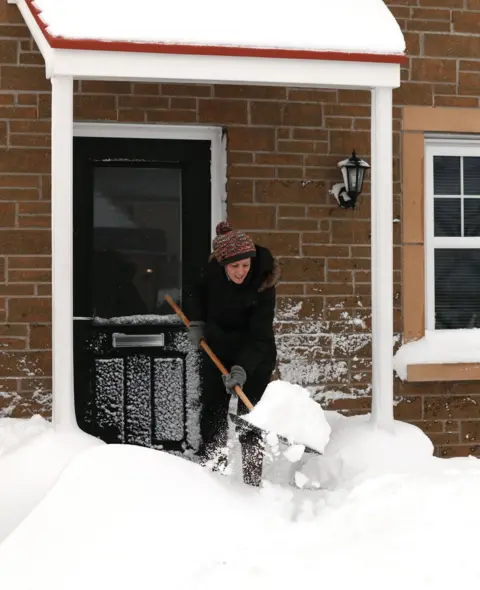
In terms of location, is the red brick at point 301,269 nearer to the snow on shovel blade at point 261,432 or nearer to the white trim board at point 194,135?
the white trim board at point 194,135

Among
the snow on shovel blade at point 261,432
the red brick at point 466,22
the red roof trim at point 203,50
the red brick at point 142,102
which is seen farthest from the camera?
the red brick at point 466,22

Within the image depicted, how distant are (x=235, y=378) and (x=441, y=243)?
2.48 metres

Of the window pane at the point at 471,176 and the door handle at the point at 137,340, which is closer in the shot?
the door handle at the point at 137,340

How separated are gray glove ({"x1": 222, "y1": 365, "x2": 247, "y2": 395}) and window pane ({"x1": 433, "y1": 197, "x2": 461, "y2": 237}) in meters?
2.41

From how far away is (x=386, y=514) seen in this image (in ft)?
11.3

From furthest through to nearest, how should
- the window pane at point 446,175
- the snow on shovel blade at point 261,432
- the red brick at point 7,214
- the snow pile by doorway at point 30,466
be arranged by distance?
the window pane at point 446,175 < the red brick at point 7,214 < the snow on shovel blade at point 261,432 < the snow pile by doorway at point 30,466

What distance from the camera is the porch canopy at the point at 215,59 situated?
4336 mm

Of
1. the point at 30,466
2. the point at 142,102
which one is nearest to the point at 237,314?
the point at 30,466

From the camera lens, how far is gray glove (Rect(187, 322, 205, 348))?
5137 mm

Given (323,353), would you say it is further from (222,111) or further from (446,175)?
(222,111)

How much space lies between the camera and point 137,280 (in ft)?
18.5

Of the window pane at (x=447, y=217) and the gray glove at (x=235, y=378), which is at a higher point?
the window pane at (x=447, y=217)

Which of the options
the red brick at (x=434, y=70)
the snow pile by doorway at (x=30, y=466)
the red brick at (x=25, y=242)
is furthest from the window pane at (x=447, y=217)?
A: the snow pile by doorway at (x=30, y=466)

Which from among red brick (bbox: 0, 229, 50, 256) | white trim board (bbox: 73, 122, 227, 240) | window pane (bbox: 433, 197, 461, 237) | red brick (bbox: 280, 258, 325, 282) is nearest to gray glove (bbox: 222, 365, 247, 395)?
red brick (bbox: 280, 258, 325, 282)
